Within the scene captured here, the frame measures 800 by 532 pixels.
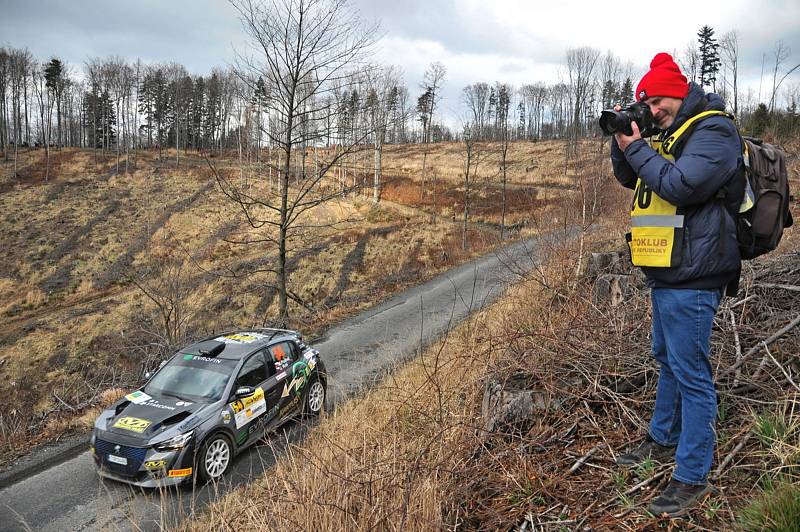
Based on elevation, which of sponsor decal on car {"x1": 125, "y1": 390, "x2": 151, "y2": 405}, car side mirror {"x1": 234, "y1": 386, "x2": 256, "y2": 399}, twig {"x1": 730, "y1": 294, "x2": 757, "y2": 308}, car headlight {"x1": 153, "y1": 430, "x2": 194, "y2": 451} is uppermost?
twig {"x1": 730, "y1": 294, "x2": 757, "y2": 308}

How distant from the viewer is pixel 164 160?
64.4 metres

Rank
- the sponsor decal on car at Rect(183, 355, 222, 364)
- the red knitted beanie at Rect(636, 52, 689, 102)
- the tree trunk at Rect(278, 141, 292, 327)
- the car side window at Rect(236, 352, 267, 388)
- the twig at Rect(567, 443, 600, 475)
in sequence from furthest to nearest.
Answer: the tree trunk at Rect(278, 141, 292, 327)
the sponsor decal on car at Rect(183, 355, 222, 364)
the car side window at Rect(236, 352, 267, 388)
the twig at Rect(567, 443, 600, 475)
the red knitted beanie at Rect(636, 52, 689, 102)

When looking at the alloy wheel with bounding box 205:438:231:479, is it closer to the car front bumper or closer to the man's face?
the car front bumper

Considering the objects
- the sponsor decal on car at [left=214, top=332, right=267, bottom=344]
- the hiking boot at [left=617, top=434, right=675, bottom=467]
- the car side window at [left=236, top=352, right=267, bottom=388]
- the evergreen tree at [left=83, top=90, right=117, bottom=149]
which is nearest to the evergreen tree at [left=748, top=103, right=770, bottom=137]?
the sponsor decal on car at [left=214, top=332, right=267, bottom=344]

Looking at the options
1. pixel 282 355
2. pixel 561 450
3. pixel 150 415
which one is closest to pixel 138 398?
pixel 150 415

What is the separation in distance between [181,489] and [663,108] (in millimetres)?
6700

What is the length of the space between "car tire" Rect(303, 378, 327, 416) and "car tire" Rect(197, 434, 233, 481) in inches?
68.1

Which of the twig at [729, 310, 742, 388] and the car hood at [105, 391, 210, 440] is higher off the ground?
the twig at [729, 310, 742, 388]

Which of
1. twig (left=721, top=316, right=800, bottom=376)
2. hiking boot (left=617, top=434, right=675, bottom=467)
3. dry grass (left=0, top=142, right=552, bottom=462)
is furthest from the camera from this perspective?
dry grass (left=0, top=142, right=552, bottom=462)

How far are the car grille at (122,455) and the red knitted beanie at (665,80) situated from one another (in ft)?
21.4

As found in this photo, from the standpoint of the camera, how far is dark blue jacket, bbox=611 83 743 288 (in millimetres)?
2471

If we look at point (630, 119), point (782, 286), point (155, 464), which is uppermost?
point (630, 119)

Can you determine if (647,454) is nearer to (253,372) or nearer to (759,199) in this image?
(759,199)

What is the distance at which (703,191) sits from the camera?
2.48 metres
